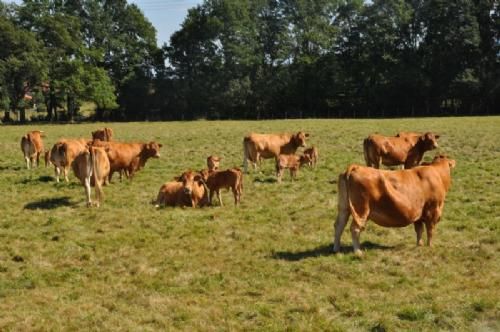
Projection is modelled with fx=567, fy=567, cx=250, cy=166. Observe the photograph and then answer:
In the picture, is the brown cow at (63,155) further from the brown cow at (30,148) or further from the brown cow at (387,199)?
the brown cow at (387,199)

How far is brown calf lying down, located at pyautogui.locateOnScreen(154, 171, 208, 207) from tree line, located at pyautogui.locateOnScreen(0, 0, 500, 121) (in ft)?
150

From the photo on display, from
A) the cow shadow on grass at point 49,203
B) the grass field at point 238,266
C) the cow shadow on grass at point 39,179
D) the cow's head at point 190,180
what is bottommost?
the grass field at point 238,266

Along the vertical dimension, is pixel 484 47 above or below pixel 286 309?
above

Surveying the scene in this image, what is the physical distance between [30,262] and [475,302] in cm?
711

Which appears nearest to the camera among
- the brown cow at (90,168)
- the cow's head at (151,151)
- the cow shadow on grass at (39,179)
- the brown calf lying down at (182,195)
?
the brown calf lying down at (182,195)

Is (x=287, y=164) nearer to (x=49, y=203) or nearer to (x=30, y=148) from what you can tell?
(x=49, y=203)

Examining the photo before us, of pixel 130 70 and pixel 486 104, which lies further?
pixel 130 70

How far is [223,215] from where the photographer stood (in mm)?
12898

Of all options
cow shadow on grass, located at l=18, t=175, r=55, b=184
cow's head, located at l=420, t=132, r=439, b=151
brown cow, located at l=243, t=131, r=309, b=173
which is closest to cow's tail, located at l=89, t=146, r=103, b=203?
cow shadow on grass, located at l=18, t=175, r=55, b=184

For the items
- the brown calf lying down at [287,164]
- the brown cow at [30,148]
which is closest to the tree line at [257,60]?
the brown cow at [30,148]

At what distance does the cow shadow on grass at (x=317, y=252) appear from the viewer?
9.75 metres

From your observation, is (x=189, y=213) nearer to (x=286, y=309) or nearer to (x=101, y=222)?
(x=101, y=222)

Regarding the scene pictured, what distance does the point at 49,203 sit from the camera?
47.2 feet

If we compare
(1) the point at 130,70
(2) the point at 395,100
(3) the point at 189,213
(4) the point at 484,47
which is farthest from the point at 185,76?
(3) the point at 189,213
